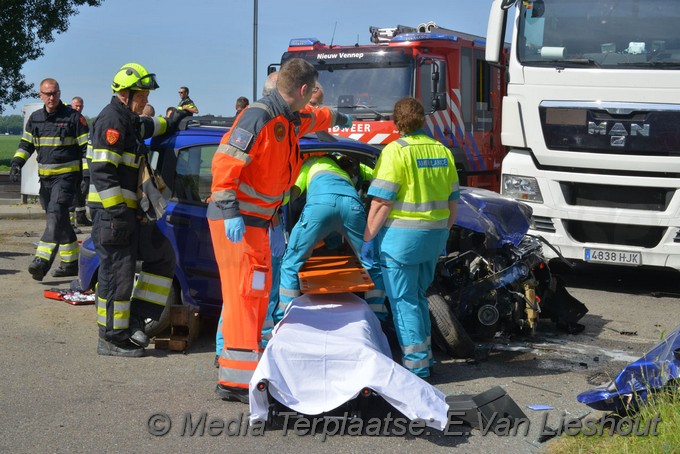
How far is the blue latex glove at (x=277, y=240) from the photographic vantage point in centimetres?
575

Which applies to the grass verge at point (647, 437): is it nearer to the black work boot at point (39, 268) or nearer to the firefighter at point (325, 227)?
the firefighter at point (325, 227)

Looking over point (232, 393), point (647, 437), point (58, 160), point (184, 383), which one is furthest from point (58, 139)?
point (647, 437)

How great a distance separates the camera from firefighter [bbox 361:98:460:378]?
5754mm

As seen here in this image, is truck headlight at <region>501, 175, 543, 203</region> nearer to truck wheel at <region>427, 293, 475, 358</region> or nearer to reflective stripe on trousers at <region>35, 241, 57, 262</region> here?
truck wheel at <region>427, 293, 475, 358</region>

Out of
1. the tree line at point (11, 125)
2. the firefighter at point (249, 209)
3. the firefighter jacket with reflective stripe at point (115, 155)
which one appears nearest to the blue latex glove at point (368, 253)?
A: the firefighter at point (249, 209)

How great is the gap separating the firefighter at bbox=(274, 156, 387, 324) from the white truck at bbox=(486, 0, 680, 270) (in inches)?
134

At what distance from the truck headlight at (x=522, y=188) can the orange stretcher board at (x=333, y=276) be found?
3438 millimetres

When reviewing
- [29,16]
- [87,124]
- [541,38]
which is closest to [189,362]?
[87,124]

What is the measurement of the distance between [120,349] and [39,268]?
3104 mm

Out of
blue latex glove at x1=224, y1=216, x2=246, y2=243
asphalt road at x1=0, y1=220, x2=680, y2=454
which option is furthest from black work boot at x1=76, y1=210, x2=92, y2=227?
blue latex glove at x1=224, y1=216, x2=246, y2=243

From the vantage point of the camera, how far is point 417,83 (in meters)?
11.9

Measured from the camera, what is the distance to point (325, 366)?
194 inches

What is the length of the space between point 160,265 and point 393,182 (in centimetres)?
197

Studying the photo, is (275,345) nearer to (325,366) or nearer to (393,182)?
(325,366)
